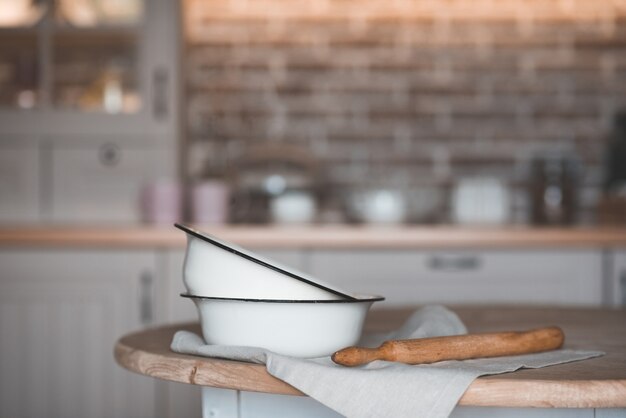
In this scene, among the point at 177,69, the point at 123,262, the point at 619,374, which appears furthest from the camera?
the point at 177,69

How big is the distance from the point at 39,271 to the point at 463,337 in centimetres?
179

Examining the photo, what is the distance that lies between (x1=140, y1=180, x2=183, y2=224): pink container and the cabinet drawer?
19cm

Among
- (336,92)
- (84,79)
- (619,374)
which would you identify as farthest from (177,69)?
(619,374)

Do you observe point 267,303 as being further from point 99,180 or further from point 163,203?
point 99,180

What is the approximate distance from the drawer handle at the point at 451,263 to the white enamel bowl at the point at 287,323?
1.53 meters

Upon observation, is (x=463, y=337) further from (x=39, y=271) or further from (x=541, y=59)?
(x=541, y=59)

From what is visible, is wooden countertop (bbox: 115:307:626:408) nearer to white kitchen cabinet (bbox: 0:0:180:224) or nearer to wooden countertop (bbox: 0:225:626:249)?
wooden countertop (bbox: 0:225:626:249)

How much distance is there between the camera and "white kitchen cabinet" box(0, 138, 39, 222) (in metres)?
2.67

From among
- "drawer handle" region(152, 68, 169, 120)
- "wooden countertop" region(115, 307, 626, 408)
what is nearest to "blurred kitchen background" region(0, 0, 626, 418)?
"drawer handle" region(152, 68, 169, 120)

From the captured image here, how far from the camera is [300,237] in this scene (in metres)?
2.36

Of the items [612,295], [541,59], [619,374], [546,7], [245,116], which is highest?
[546,7]

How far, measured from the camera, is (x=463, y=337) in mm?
867

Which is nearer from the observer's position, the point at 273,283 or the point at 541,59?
the point at 273,283

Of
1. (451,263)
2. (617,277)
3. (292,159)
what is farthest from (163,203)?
(617,277)
